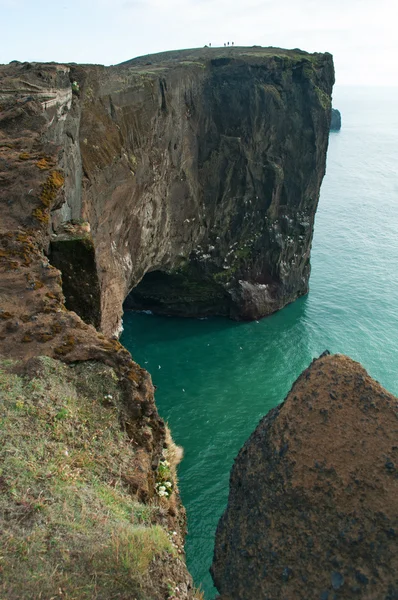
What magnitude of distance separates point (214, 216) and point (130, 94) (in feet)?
46.2

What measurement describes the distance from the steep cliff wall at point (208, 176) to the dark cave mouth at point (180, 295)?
9 cm

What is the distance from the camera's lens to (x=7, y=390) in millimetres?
6840

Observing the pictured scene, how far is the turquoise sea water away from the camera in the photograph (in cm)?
2344

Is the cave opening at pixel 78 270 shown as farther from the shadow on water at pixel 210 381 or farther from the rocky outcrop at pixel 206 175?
the shadow on water at pixel 210 381

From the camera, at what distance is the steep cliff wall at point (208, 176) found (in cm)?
2495

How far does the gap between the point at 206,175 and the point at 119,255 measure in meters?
13.2

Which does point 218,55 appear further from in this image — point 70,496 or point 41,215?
point 70,496

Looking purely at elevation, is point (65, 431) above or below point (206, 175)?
below

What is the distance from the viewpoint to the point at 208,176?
3678 cm

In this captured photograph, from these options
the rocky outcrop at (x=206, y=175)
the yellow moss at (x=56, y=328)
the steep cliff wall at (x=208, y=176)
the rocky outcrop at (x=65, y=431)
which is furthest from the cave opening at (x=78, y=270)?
the steep cliff wall at (x=208, y=176)

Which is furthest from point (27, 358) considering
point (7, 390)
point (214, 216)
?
point (214, 216)

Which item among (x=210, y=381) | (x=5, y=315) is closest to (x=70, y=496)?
(x=5, y=315)

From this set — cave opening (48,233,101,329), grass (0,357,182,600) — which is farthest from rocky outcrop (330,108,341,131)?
grass (0,357,182,600)

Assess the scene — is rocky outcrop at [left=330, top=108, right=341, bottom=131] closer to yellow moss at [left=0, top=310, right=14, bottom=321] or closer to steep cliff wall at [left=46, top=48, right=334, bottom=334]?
steep cliff wall at [left=46, top=48, right=334, bottom=334]
